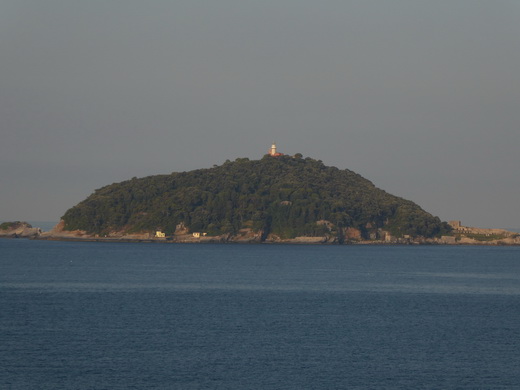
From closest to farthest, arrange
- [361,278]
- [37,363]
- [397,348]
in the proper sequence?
[37,363], [397,348], [361,278]

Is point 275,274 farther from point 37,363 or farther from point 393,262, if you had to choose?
point 37,363

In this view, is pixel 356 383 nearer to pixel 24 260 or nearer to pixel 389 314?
pixel 389 314

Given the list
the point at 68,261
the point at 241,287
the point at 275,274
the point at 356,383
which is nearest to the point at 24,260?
the point at 68,261

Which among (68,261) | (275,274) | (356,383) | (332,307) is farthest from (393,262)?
(356,383)

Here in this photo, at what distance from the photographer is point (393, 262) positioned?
5758 inches

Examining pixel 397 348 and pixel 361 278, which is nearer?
pixel 397 348

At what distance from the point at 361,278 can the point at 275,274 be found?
12375 millimetres

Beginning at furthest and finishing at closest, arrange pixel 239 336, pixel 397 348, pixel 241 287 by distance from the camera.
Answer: pixel 241 287 < pixel 239 336 < pixel 397 348

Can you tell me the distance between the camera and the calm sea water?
43.2 meters

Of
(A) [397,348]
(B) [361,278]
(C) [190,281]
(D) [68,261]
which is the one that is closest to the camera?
(A) [397,348]

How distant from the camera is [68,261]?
134 m

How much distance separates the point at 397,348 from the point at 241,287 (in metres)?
40.1

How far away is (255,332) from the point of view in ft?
187

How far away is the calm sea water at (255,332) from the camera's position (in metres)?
43.2
